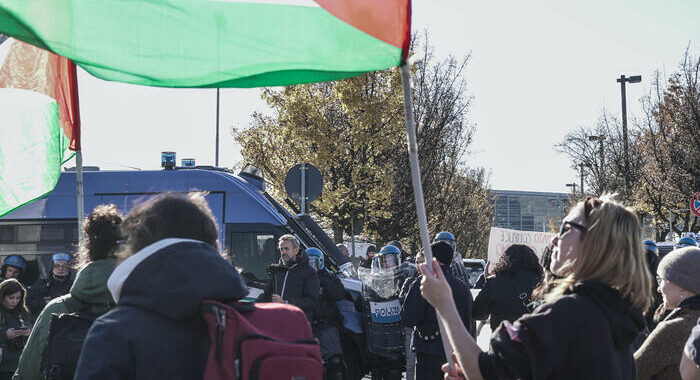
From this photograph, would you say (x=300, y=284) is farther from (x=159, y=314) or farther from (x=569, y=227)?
(x=159, y=314)

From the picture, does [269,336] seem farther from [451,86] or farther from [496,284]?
[451,86]

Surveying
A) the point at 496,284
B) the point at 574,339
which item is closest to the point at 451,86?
the point at 496,284

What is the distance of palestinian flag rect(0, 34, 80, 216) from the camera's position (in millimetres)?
5945

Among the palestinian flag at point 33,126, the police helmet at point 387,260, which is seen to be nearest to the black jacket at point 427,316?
the police helmet at point 387,260

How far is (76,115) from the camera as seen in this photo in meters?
5.67

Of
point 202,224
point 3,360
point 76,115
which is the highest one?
point 76,115

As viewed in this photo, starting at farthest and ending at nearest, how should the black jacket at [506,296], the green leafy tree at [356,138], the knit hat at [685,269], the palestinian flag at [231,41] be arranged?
the green leafy tree at [356,138], the black jacket at [506,296], the knit hat at [685,269], the palestinian flag at [231,41]

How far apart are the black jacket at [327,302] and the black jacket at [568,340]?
5979 mm

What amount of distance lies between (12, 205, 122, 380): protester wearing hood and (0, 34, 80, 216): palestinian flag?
2.11 metres

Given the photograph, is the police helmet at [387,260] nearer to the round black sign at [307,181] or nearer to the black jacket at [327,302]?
the black jacket at [327,302]

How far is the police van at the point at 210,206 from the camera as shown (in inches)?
409

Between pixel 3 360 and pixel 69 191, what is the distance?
4084 mm

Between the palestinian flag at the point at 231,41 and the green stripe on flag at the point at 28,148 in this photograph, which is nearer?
the palestinian flag at the point at 231,41

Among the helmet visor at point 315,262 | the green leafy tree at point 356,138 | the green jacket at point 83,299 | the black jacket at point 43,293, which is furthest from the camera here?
the green leafy tree at point 356,138
